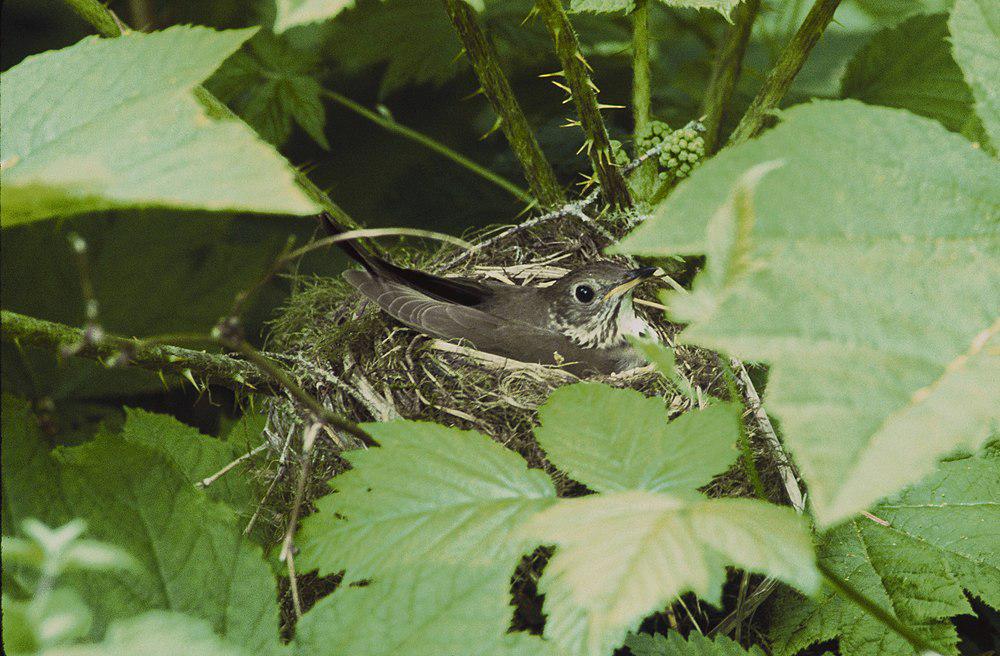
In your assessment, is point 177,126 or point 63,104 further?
point 63,104

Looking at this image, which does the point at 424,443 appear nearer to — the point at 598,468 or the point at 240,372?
the point at 598,468

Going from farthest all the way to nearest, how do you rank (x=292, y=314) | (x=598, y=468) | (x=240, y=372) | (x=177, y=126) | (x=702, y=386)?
1. (x=292, y=314)
2. (x=702, y=386)
3. (x=240, y=372)
4. (x=598, y=468)
5. (x=177, y=126)

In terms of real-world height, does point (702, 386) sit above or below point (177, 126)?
below

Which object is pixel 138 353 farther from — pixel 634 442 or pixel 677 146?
pixel 677 146

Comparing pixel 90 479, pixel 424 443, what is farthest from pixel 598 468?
pixel 90 479

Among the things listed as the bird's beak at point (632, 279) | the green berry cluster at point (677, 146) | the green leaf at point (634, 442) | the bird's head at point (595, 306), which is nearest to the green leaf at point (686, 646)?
the green leaf at point (634, 442)

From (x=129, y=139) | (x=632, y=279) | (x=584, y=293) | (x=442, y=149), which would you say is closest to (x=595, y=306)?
(x=584, y=293)
